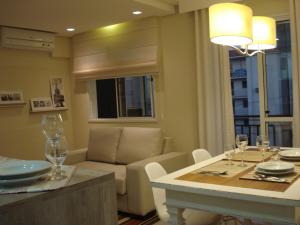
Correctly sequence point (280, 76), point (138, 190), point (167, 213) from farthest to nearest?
1. point (280, 76)
2. point (138, 190)
3. point (167, 213)

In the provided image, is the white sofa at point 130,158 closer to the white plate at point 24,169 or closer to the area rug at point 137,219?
the area rug at point 137,219

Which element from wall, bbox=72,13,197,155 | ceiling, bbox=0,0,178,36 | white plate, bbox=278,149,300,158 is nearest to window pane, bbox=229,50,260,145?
wall, bbox=72,13,197,155

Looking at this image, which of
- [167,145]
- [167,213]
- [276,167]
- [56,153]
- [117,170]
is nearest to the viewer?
[56,153]

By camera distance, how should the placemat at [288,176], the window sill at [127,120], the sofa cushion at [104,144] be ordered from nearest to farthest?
1. the placemat at [288,176]
2. the sofa cushion at [104,144]
3. the window sill at [127,120]

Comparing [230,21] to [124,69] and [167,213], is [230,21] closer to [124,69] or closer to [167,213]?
[167,213]

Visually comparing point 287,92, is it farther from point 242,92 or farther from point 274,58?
point 242,92

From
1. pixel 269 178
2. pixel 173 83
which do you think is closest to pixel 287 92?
pixel 173 83

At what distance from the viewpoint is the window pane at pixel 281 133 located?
3.79 m

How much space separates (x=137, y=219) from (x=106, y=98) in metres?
2.32

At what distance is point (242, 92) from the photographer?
4.43m

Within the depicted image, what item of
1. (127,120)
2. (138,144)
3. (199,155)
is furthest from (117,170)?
(199,155)

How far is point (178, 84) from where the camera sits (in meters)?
4.38

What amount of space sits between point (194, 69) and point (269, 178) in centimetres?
247

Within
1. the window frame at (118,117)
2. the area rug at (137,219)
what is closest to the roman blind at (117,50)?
the window frame at (118,117)
